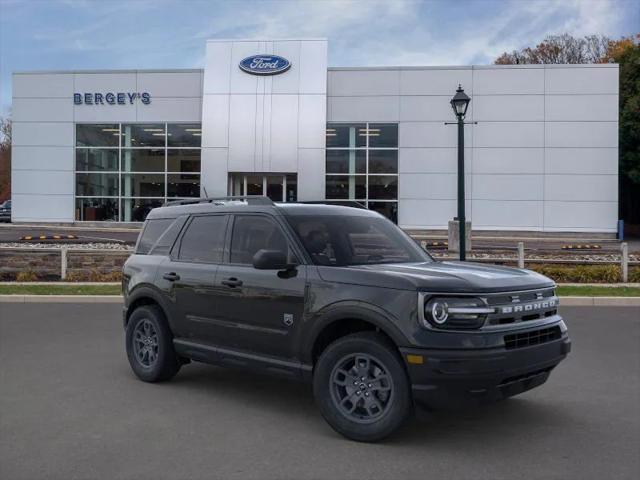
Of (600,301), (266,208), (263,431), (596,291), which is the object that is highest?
(266,208)

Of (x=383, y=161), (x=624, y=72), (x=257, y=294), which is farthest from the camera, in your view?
(x=624, y=72)

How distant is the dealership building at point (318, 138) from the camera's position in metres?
30.3

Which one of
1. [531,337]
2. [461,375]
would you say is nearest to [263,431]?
[461,375]

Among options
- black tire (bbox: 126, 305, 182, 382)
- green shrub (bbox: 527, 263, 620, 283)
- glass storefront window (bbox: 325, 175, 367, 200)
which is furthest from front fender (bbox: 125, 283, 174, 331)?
glass storefront window (bbox: 325, 175, 367, 200)

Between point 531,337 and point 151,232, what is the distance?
415cm

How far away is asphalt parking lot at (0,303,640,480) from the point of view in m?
4.32

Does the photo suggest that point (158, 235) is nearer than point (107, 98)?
Yes

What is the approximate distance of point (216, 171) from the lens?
1255 inches

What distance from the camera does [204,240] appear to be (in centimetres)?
634

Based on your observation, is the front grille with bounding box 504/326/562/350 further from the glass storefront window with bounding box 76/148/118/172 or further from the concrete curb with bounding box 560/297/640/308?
the glass storefront window with bounding box 76/148/118/172

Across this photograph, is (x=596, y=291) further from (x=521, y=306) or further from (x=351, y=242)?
(x=521, y=306)

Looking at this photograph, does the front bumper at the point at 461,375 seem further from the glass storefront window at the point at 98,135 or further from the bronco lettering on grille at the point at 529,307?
the glass storefront window at the point at 98,135

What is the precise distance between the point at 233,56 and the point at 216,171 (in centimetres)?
556

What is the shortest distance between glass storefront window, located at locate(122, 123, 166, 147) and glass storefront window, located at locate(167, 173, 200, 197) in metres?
1.74
